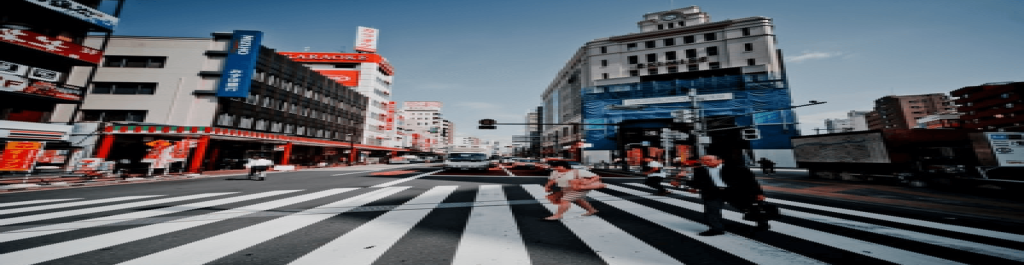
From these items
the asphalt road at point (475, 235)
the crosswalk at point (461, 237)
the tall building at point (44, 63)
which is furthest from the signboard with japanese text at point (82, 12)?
the crosswalk at point (461, 237)

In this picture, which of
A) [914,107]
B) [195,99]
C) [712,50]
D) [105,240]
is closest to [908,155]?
[105,240]

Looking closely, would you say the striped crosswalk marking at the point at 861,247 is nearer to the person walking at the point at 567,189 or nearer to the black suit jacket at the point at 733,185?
the black suit jacket at the point at 733,185

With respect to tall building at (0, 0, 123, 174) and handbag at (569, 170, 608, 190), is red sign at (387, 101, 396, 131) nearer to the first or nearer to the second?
tall building at (0, 0, 123, 174)

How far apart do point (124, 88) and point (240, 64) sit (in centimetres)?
775

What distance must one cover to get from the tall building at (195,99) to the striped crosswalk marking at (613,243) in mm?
25181

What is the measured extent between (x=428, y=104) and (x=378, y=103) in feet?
203

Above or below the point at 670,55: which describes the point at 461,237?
below

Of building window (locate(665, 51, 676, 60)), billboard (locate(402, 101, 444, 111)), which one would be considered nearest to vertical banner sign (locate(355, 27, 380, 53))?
building window (locate(665, 51, 676, 60))

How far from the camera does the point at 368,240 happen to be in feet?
11.0

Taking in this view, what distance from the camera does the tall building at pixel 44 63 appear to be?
15094 mm

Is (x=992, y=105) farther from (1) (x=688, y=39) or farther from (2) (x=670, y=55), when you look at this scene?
(2) (x=670, y=55)

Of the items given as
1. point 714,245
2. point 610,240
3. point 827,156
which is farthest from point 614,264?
point 827,156

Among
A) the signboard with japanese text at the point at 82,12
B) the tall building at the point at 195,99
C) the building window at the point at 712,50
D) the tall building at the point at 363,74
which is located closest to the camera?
the signboard with japanese text at the point at 82,12

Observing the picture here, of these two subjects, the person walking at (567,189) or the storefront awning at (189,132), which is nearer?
the person walking at (567,189)
